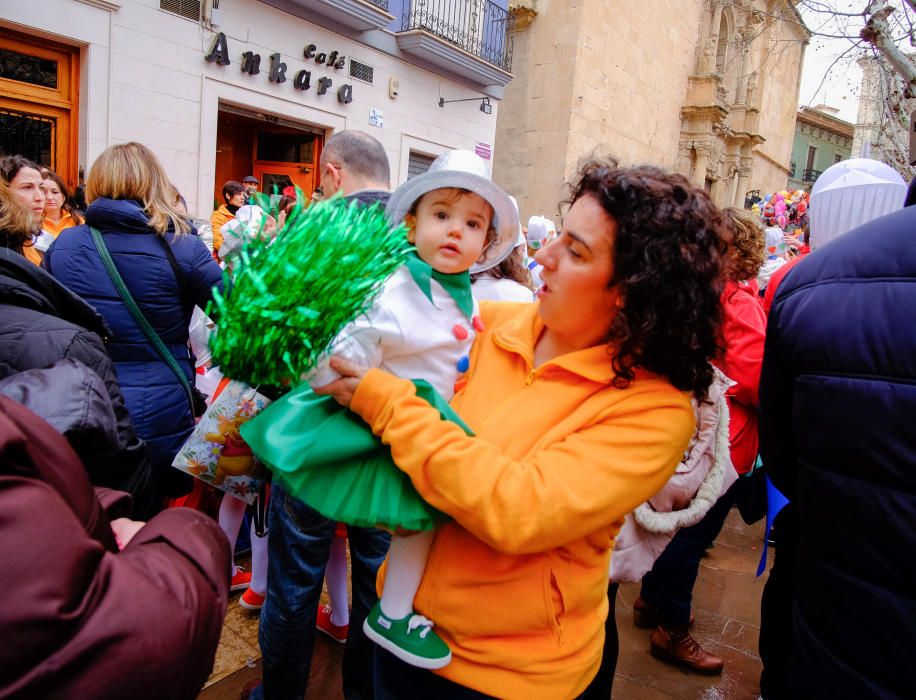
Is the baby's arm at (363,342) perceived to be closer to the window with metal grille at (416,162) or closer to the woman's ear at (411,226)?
the woman's ear at (411,226)

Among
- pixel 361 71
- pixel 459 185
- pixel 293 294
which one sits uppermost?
pixel 361 71

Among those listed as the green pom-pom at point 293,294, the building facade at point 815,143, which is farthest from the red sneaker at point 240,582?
the building facade at point 815,143

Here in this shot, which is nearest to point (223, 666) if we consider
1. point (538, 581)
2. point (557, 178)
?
point (538, 581)

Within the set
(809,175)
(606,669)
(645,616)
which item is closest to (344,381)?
(606,669)

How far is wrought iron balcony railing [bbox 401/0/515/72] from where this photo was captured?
11.2m

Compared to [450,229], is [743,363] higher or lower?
lower

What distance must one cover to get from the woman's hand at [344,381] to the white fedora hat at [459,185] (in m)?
0.58

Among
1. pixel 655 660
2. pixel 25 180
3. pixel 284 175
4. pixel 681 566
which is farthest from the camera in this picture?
pixel 284 175

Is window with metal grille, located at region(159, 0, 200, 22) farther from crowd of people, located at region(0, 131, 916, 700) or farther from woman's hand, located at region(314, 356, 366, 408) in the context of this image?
woman's hand, located at region(314, 356, 366, 408)

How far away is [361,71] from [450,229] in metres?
10.0

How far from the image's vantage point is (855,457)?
4.06 ft

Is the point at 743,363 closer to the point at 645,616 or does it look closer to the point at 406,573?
the point at 645,616

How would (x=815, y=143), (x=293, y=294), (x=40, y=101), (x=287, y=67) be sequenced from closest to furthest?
(x=293, y=294)
(x=40, y=101)
(x=287, y=67)
(x=815, y=143)

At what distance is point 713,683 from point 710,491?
1370 millimetres
